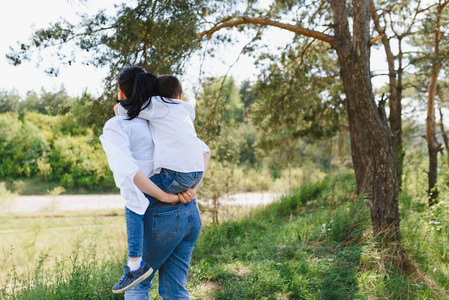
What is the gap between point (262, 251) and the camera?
478cm

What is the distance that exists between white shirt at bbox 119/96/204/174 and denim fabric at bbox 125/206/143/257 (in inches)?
11.4

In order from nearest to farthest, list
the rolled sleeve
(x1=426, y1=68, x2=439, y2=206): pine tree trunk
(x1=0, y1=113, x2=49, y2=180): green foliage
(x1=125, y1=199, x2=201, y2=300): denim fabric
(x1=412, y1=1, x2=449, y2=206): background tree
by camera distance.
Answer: the rolled sleeve
(x1=125, y1=199, x2=201, y2=300): denim fabric
(x1=412, y1=1, x2=449, y2=206): background tree
(x1=426, y1=68, x2=439, y2=206): pine tree trunk
(x1=0, y1=113, x2=49, y2=180): green foliage

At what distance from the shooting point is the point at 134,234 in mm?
1940

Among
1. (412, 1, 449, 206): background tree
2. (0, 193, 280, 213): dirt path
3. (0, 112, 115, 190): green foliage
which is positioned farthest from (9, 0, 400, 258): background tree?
(0, 112, 115, 190): green foliage

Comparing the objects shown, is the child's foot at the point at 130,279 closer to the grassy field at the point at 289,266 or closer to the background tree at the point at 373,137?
the grassy field at the point at 289,266

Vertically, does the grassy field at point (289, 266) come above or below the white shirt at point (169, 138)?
below

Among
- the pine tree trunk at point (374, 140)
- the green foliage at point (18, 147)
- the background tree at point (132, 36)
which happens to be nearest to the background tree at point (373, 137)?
the pine tree trunk at point (374, 140)

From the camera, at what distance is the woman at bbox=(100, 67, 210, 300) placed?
1917 mm

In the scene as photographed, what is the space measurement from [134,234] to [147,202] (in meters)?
0.19

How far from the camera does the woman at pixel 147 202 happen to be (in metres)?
1.92


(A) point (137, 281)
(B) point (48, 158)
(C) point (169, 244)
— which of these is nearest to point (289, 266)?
(C) point (169, 244)

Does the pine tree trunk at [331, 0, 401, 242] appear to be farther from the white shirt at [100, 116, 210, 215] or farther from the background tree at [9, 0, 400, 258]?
the white shirt at [100, 116, 210, 215]

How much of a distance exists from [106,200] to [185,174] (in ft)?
54.6

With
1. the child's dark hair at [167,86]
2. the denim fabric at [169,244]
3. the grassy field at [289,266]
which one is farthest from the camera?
the grassy field at [289,266]
